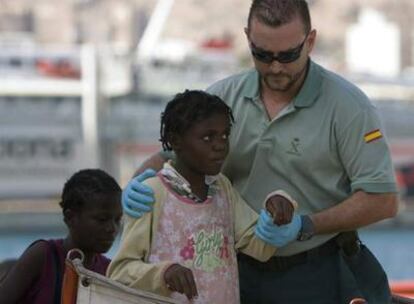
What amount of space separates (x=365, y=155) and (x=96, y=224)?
0.95 metres

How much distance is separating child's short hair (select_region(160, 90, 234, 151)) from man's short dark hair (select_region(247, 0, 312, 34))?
26 centimetres

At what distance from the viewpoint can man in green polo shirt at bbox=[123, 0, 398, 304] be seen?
3.97m

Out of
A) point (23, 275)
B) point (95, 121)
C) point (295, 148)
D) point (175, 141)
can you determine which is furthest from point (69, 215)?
point (95, 121)

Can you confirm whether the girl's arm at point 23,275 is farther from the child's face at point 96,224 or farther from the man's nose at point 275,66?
the man's nose at point 275,66

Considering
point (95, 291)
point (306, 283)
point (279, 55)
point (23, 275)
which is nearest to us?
point (95, 291)

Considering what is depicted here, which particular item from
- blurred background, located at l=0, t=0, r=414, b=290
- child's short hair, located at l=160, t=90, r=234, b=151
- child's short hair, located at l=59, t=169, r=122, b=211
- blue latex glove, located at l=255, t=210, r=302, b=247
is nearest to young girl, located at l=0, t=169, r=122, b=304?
child's short hair, located at l=59, t=169, r=122, b=211

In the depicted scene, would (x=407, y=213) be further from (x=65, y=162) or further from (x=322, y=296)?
(x=322, y=296)

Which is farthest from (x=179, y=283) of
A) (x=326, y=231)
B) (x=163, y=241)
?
(x=326, y=231)

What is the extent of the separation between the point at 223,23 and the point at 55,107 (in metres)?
53.3

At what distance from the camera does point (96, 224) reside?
4480mm

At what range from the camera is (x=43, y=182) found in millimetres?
30094

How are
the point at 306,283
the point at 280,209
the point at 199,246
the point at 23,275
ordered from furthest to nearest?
the point at 23,275, the point at 306,283, the point at 199,246, the point at 280,209

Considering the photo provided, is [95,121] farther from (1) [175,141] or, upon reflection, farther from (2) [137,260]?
(2) [137,260]

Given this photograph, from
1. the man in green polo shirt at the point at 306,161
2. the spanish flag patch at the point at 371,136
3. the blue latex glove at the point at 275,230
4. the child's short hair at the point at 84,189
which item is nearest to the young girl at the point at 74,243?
the child's short hair at the point at 84,189
